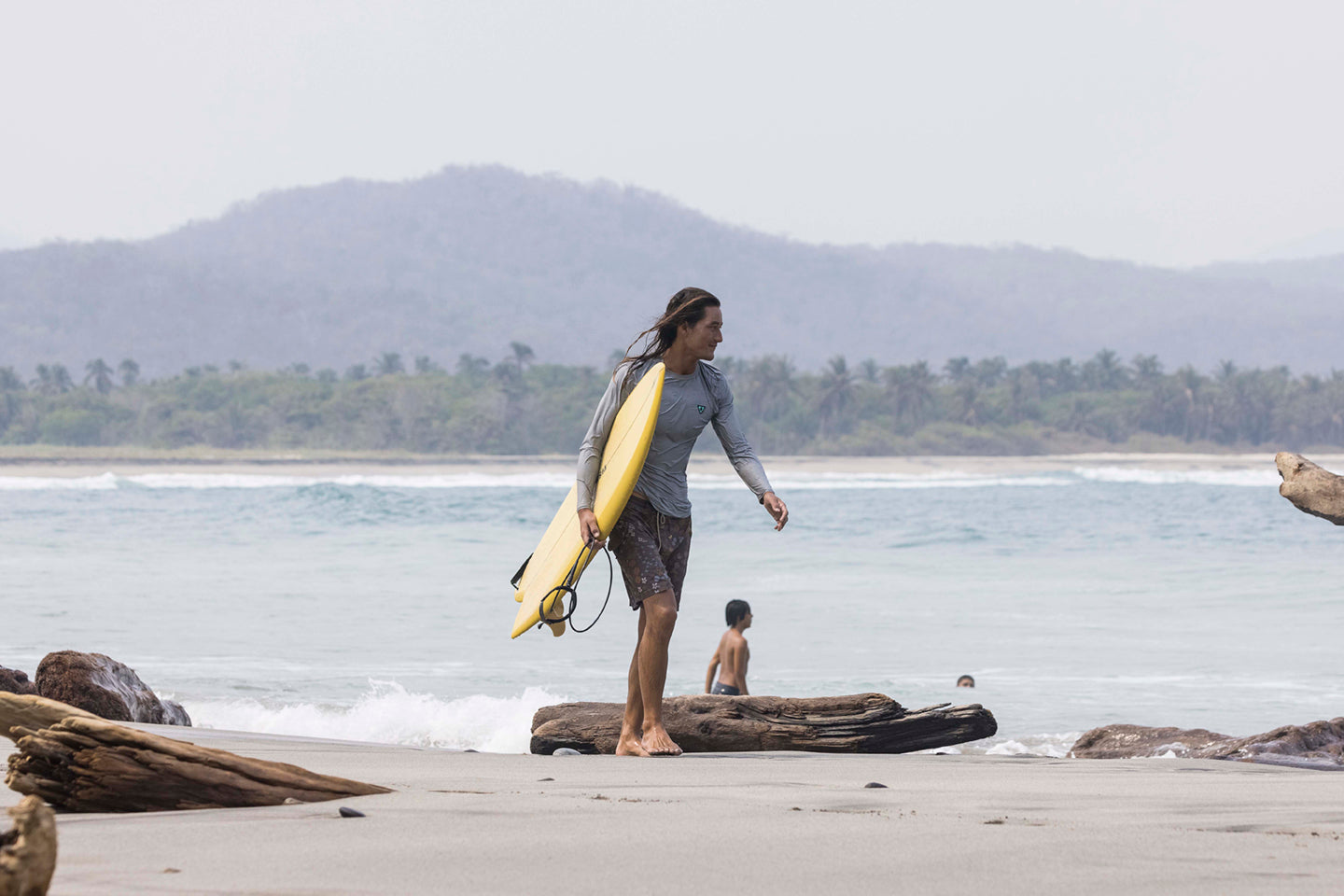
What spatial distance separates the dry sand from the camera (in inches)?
92.7

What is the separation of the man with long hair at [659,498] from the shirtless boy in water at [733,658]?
3984 mm

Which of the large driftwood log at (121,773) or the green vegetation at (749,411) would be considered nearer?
the large driftwood log at (121,773)

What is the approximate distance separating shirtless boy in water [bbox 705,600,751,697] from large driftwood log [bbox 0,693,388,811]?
6.04 m

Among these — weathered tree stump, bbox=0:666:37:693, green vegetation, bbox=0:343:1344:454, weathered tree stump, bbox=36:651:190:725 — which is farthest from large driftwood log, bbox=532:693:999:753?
green vegetation, bbox=0:343:1344:454

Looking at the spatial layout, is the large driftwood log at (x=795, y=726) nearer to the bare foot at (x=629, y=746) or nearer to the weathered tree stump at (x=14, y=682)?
the bare foot at (x=629, y=746)

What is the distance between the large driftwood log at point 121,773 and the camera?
3.02 meters

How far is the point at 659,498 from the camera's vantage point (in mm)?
4953

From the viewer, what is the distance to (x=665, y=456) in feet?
16.2

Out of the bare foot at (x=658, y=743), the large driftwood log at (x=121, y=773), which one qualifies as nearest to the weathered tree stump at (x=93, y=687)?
the bare foot at (x=658, y=743)

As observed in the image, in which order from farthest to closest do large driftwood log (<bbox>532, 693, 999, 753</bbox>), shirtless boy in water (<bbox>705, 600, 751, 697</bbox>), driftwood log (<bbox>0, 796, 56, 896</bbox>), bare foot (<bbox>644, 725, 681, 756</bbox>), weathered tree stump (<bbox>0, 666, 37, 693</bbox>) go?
1. shirtless boy in water (<bbox>705, 600, 751, 697</bbox>)
2. weathered tree stump (<bbox>0, 666, 37, 693</bbox>)
3. large driftwood log (<bbox>532, 693, 999, 753</bbox>)
4. bare foot (<bbox>644, 725, 681, 756</bbox>)
5. driftwood log (<bbox>0, 796, 56, 896</bbox>)

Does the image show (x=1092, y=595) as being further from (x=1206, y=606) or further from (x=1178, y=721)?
(x=1178, y=721)

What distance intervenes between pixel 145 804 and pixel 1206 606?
16.0 meters

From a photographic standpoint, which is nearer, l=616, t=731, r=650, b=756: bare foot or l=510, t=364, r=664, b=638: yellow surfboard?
l=510, t=364, r=664, b=638: yellow surfboard

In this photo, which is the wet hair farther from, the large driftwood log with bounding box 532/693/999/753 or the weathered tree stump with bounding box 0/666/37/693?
the weathered tree stump with bounding box 0/666/37/693
